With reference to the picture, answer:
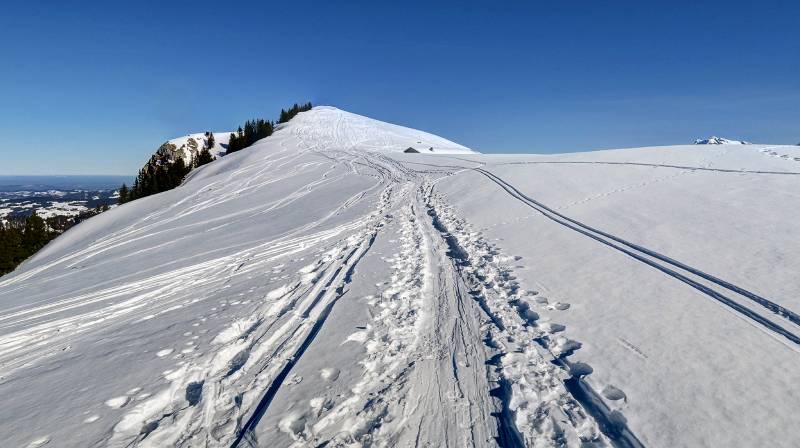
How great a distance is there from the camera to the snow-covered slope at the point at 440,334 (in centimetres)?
329

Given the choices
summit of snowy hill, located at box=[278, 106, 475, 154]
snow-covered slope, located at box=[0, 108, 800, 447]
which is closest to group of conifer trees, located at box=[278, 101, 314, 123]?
summit of snowy hill, located at box=[278, 106, 475, 154]

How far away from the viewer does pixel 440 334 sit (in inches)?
191

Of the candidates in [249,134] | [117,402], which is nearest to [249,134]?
[249,134]

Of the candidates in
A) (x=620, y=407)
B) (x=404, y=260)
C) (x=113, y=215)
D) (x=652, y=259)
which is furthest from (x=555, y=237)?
(x=113, y=215)

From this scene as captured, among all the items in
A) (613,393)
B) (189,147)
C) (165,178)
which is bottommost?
(613,393)

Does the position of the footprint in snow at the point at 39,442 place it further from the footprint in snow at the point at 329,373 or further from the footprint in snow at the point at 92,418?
the footprint in snow at the point at 329,373

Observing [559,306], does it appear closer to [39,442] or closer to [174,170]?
[39,442]

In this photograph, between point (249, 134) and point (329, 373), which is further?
point (249, 134)

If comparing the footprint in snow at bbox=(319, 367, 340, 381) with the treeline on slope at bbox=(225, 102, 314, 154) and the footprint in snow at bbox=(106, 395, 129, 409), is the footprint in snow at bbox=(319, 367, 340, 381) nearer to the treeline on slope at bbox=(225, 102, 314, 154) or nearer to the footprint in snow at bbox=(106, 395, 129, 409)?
the footprint in snow at bbox=(106, 395, 129, 409)

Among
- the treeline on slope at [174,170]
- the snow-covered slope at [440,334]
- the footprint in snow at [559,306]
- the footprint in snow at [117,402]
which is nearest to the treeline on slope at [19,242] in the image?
the treeline on slope at [174,170]

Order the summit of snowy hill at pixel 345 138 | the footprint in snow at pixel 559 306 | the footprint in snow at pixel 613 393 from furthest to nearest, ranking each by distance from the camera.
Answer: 1. the summit of snowy hill at pixel 345 138
2. the footprint in snow at pixel 559 306
3. the footprint in snow at pixel 613 393

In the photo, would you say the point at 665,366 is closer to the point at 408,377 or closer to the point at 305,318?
the point at 408,377

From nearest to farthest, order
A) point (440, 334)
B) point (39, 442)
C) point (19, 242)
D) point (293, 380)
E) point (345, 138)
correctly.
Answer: point (39, 442)
point (293, 380)
point (440, 334)
point (19, 242)
point (345, 138)

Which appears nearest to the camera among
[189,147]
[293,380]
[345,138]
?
[293,380]
